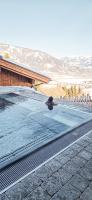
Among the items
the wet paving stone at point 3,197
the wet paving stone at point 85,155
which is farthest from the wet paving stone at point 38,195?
the wet paving stone at point 85,155

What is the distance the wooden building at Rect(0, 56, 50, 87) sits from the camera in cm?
1034

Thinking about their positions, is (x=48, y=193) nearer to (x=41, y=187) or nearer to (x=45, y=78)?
(x=41, y=187)

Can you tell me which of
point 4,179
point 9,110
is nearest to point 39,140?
point 4,179

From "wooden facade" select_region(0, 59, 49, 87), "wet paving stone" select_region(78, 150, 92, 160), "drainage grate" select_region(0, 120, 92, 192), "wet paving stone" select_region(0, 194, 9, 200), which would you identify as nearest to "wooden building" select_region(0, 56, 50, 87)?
"wooden facade" select_region(0, 59, 49, 87)

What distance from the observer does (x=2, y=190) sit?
262cm

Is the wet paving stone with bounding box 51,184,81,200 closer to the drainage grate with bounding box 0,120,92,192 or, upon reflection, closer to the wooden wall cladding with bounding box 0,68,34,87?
the drainage grate with bounding box 0,120,92,192

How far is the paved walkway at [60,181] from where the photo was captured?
258 cm

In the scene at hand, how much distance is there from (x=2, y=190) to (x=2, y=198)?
0.16 meters

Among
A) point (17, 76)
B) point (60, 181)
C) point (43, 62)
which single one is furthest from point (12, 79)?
point (43, 62)

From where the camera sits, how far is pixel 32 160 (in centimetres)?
335

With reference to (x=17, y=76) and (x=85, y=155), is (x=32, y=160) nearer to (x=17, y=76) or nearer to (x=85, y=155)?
(x=85, y=155)

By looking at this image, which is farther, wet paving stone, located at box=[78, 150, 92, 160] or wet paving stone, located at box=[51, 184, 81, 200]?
wet paving stone, located at box=[78, 150, 92, 160]

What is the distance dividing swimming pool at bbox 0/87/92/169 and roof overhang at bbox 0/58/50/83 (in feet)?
12.7

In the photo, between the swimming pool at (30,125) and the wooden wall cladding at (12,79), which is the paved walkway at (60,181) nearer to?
the swimming pool at (30,125)
